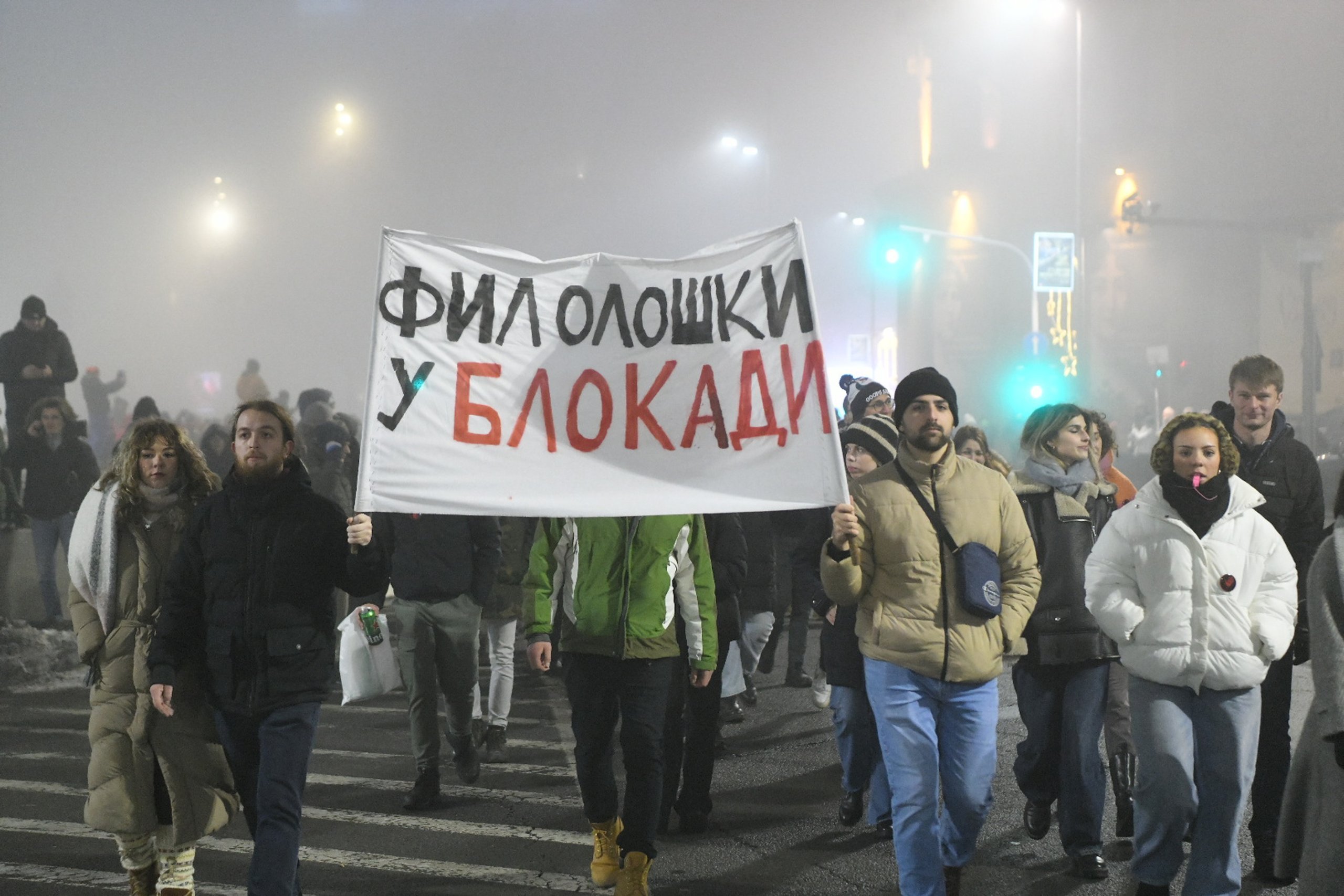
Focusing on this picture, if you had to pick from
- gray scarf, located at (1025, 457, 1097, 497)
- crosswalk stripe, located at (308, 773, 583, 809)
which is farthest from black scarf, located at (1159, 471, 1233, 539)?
crosswalk stripe, located at (308, 773, 583, 809)

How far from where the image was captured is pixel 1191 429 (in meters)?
4.87

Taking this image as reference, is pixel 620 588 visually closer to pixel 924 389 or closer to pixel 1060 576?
pixel 924 389

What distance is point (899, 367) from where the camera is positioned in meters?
109

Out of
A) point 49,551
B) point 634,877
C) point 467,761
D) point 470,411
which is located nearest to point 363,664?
point 467,761

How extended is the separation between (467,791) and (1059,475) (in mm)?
3739

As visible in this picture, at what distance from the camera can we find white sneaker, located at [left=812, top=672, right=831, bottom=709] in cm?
968

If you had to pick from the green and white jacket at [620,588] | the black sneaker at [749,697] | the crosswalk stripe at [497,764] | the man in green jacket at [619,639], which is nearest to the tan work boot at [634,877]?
the man in green jacket at [619,639]

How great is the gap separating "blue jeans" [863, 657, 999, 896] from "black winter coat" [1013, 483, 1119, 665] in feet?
2.78

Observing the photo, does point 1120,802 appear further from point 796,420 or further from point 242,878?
point 242,878

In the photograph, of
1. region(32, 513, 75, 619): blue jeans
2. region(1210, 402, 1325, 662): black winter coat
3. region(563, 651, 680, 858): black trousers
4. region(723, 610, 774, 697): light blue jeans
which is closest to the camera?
region(563, 651, 680, 858): black trousers

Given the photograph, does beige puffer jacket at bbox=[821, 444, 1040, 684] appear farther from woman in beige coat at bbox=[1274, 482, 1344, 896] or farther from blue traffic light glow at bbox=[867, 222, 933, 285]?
blue traffic light glow at bbox=[867, 222, 933, 285]

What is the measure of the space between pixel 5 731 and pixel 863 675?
6.29 metres

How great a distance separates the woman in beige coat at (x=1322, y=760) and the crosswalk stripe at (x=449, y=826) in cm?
326

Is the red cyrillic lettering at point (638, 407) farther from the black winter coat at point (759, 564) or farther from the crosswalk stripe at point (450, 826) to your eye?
the black winter coat at point (759, 564)
